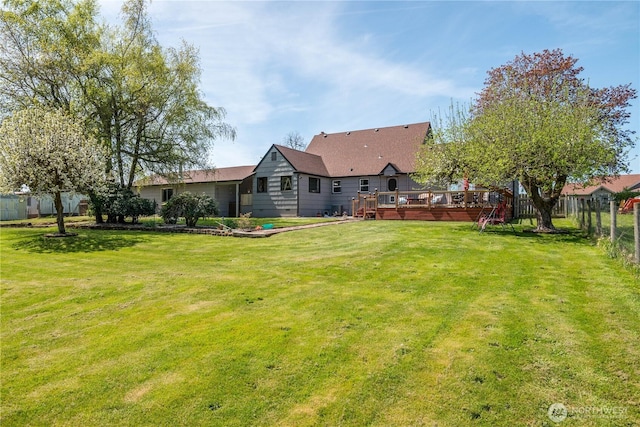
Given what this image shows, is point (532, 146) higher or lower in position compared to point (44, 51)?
lower

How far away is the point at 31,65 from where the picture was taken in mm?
18297

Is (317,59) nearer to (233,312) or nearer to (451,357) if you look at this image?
(233,312)

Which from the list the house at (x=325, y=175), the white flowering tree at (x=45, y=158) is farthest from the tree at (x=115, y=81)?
the house at (x=325, y=175)

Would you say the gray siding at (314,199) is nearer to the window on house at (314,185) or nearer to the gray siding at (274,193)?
the window on house at (314,185)

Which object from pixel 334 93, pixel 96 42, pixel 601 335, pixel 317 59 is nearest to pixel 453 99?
pixel 317 59

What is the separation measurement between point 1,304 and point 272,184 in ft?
71.0

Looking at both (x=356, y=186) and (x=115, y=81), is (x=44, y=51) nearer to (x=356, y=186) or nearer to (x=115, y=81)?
(x=115, y=81)

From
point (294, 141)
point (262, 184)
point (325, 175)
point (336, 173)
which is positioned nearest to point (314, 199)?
point (325, 175)

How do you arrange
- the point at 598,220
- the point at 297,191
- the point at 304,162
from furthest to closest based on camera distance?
the point at 304,162 < the point at 297,191 < the point at 598,220

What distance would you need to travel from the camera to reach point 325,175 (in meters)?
28.5

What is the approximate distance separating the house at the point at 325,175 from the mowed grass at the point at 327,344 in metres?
18.1

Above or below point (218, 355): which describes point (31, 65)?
above

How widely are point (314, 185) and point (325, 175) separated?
137 cm

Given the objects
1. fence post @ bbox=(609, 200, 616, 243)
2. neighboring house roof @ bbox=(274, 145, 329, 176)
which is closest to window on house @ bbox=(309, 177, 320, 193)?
neighboring house roof @ bbox=(274, 145, 329, 176)
